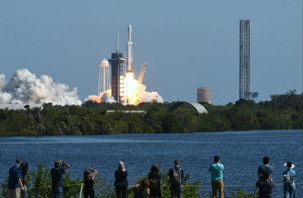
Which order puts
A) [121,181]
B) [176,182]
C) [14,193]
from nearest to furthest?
[121,181]
[14,193]
[176,182]

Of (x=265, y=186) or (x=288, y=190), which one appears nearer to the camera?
(x=265, y=186)

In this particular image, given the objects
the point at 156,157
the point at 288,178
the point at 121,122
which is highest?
the point at 121,122

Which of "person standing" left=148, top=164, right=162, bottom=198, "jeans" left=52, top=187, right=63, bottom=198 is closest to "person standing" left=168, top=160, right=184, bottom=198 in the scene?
"person standing" left=148, top=164, right=162, bottom=198

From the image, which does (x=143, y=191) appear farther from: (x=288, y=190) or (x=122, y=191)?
(x=288, y=190)

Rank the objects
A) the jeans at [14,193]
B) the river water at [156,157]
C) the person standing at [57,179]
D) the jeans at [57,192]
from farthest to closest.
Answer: the river water at [156,157] → the jeans at [57,192] → the person standing at [57,179] → the jeans at [14,193]

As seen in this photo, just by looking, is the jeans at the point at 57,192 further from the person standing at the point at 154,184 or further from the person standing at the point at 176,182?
the person standing at the point at 154,184

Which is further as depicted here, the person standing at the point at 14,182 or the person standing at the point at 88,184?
the person standing at the point at 88,184

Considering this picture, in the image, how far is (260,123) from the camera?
193m

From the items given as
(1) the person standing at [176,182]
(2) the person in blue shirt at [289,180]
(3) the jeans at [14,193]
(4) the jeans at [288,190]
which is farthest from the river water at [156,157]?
(3) the jeans at [14,193]

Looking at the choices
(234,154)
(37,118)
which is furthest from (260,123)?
(234,154)

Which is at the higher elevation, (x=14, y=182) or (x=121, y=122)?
(x=121, y=122)

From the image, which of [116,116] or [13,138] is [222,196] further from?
[116,116]

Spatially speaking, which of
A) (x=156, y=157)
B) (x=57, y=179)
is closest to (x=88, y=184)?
(x=57, y=179)

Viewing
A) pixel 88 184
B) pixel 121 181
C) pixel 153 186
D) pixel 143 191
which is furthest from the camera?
pixel 88 184
